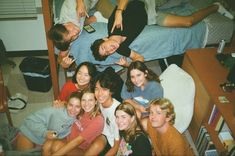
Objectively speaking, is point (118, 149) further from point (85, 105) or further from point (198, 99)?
point (198, 99)

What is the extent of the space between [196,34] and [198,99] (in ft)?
2.60

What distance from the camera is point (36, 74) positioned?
3375 mm

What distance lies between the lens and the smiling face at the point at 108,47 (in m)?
2.93

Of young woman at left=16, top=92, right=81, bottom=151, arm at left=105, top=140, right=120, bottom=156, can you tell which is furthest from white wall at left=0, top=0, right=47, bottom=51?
arm at left=105, top=140, right=120, bottom=156

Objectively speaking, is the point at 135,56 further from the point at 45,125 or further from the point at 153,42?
the point at 45,125

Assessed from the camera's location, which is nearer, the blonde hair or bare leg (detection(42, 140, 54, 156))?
the blonde hair

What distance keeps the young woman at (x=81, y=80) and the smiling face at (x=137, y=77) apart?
38cm

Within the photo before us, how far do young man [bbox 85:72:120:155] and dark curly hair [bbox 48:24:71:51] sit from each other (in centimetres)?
55

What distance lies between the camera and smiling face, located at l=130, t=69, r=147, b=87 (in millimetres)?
2697

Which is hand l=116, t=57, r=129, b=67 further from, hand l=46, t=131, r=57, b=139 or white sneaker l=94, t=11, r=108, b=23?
hand l=46, t=131, r=57, b=139

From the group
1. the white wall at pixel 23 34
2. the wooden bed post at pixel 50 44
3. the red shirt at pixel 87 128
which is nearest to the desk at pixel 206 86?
the red shirt at pixel 87 128

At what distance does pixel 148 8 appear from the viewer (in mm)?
3234

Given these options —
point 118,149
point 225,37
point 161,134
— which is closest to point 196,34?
point 225,37

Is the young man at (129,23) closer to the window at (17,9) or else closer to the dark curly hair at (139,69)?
the dark curly hair at (139,69)
